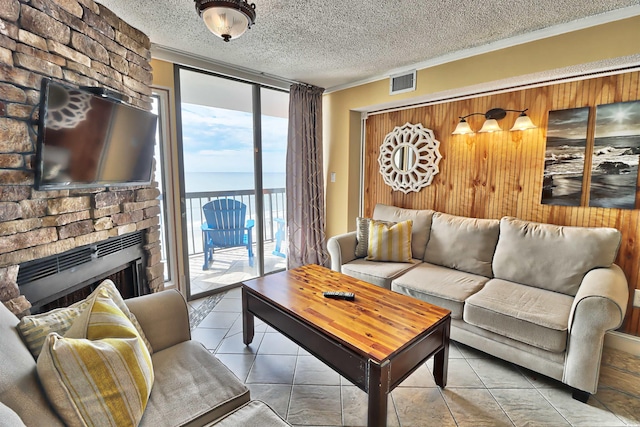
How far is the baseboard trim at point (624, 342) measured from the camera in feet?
7.37

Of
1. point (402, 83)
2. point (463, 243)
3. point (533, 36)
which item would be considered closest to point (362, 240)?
point (463, 243)

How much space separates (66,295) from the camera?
1.87 meters

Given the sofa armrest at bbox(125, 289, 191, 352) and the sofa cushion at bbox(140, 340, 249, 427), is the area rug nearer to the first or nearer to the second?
the sofa armrest at bbox(125, 289, 191, 352)

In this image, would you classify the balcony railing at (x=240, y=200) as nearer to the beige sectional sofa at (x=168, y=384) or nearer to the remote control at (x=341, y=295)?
the beige sectional sofa at (x=168, y=384)

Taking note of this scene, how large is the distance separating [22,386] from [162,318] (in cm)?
68

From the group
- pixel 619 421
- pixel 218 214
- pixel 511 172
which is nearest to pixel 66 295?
pixel 218 214

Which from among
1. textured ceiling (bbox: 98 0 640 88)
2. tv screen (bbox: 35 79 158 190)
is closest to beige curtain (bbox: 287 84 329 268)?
textured ceiling (bbox: 98 0 640 88)

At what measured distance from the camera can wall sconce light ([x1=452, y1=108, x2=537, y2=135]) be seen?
260cm

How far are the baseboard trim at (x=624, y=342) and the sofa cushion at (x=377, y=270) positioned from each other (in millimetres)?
1479

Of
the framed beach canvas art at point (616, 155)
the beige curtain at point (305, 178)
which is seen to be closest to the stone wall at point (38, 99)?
the beige curtain at point (305, 178)

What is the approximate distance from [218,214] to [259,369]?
1837 millimetres

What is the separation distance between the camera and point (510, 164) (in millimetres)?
2822

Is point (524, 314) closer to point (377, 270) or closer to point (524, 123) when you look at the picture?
point (377, 270)

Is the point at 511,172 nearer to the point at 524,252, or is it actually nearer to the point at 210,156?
the point at 524,252
